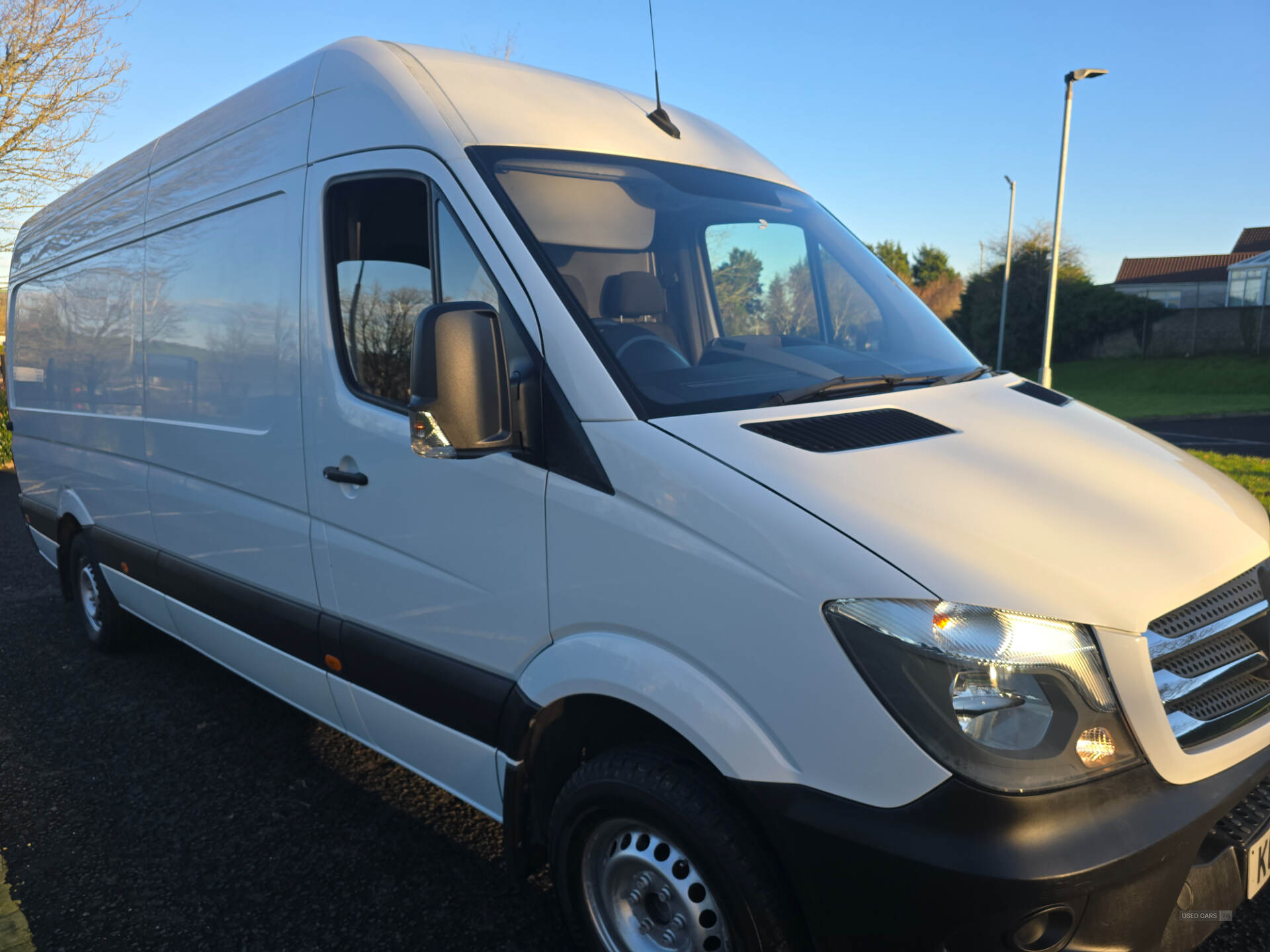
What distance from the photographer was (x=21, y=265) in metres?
6.32

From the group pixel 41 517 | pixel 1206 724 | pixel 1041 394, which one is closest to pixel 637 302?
pixel 1041 394

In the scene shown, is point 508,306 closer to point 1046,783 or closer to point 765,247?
point 765,247

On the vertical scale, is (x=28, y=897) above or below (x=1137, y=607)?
below

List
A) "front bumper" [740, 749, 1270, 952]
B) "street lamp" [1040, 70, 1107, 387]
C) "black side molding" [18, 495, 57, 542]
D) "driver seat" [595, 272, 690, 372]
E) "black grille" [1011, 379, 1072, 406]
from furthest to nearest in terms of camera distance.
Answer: "street lamp" [1040, 70, 1107, 387] → "black side molding" [18, 495, 57, 542] → "black grille" [1011, 379, 1072, 406] → "driver seat" [595, 272, 690, 372] → "front bumper" [740, 749, 1270, 952]

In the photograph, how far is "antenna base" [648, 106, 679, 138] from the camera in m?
3.21

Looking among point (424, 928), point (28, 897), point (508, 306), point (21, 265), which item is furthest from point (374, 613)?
point (21, 265)

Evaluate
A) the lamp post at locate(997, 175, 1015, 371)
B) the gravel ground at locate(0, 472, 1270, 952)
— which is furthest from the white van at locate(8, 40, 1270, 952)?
the lamp post at locate(997, 175, 1015, 371)

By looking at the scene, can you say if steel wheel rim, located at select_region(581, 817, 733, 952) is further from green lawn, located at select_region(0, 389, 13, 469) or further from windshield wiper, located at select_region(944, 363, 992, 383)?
green lawn, located at select_region(0, 389, 13, 469)

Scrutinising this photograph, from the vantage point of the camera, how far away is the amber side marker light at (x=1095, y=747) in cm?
179

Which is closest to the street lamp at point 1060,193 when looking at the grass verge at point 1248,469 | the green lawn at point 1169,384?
the green lawn at point 1169,384

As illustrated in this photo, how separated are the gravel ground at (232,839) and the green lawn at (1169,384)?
21128mm

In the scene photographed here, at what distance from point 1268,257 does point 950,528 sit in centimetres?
5192

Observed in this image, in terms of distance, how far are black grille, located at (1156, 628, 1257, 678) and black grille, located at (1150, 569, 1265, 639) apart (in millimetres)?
44

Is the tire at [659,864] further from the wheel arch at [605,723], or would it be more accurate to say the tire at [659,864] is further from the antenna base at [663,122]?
the antenna base at [663,122]
